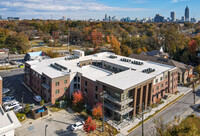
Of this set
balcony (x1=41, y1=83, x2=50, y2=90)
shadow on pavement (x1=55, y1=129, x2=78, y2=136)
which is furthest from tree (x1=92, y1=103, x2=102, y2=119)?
balcony (x1=41, y1=83, x2=50, y2=90)

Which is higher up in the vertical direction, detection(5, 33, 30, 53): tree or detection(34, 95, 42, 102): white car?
detection(5, 33, 30, 53): tree

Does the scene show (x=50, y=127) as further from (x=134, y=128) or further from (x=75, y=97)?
(x=134, y=128)

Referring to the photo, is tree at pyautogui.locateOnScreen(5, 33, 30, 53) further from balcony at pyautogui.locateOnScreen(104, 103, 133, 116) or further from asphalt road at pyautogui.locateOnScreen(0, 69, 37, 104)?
balcony at pyautogui.locateOnScreen(104, 103, 133, 116)

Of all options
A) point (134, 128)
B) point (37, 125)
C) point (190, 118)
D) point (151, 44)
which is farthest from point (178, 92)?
point (151, 44)

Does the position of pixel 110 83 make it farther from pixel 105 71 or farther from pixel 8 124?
pixel 8 124

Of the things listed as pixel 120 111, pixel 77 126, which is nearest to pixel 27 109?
pixel 77 126

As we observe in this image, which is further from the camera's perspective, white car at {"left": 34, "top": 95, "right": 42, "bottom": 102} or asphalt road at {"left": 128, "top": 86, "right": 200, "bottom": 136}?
white car at {"left": 34, "top": 95, "right": 42, "bottom": 102}
